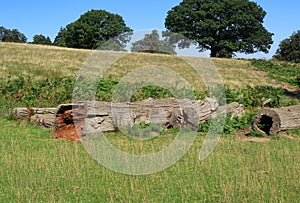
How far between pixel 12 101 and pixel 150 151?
876cm

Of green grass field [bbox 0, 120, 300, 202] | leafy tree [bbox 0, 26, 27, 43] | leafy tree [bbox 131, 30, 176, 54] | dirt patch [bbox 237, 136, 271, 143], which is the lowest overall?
green grass field [bbox 0, 120, 300, 202]

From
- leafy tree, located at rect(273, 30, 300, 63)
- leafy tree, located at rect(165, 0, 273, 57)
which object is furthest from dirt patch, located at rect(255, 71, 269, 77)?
leafy tree, located at rect(273, 30, 300, 63)

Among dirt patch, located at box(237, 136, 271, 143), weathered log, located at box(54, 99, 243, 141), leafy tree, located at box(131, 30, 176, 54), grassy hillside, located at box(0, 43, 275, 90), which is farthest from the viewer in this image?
grassy hillside, located at box(0, 43, 275, 90)

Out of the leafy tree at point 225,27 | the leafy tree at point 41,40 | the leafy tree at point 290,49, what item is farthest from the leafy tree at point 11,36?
the leafy tree at point 290,49

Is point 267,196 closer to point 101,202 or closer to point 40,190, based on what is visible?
point 101,202

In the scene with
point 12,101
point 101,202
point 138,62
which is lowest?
point 101,202

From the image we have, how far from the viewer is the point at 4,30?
126m

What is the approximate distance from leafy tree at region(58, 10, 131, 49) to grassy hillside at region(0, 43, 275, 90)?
109ft

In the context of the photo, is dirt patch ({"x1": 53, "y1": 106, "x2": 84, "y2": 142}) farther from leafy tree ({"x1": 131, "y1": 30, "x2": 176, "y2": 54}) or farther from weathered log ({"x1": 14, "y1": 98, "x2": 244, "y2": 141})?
leafy tree ({"x1": 131, "y1": 30, "x2": 176, "y2": 54})

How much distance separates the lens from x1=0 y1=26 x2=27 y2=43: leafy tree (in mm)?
118312

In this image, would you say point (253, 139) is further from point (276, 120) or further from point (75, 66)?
point (75, 66)

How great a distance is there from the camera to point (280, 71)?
41.9 meters

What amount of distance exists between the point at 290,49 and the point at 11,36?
77.1 meters

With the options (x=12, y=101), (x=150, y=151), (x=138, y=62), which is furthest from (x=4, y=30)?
(x=150, y=151)
